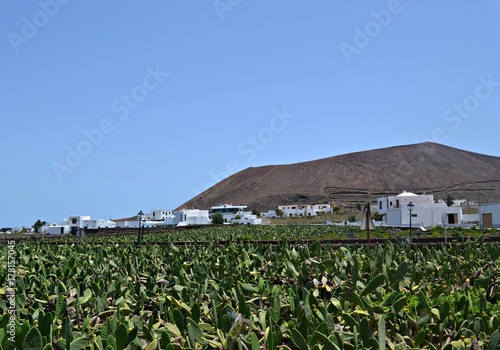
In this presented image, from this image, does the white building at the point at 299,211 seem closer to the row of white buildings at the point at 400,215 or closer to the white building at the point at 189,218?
the row of white buildings at the point at 400,215

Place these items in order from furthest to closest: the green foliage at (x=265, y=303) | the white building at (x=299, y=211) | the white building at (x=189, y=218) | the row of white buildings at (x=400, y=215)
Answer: the white building at (x=299, y=211) → the white building at (x=189, y=218) → the row of white buildings at (x=400, y=215) → the green foliage at (x=265, y=303)

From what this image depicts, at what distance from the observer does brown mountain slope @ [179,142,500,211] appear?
412 feet

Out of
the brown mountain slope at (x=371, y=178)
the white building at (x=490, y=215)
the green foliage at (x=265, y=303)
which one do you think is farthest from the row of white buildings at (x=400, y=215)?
the brown mountain slope at (x=371, y=178)

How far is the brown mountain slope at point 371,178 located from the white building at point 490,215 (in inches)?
2577

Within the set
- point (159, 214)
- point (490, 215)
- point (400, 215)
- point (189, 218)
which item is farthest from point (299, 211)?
point (490, 215)

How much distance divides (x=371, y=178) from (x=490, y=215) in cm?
8905

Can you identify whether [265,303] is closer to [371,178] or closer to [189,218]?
[189,218]

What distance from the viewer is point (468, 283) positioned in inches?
203

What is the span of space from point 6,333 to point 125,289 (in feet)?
5.57

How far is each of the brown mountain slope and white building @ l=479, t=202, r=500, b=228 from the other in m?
65.5

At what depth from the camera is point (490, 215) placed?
49.1 metres

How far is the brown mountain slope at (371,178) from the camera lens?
412 ft

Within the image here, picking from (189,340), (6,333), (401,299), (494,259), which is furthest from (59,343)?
(494,259)

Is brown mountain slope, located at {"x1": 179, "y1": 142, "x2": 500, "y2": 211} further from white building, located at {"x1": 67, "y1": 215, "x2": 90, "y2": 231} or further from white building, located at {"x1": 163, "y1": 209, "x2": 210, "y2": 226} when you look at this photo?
white building, located at {"x1": 67, "y1": 215, "x2": 90, "y2": 231}
